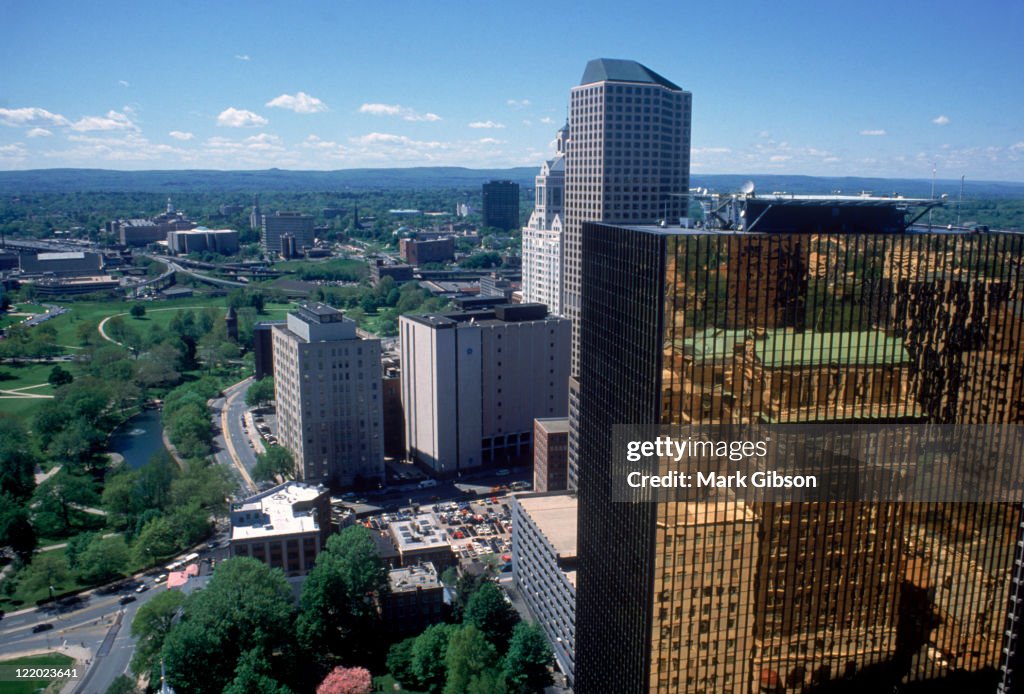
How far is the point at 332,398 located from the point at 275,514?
21309 millimetres

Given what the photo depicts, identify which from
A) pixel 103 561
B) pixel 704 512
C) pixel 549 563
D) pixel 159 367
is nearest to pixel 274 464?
pixel 103 561

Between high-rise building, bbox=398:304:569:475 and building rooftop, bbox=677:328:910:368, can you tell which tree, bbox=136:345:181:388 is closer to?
high-rise building, bbox=398:304:569:475

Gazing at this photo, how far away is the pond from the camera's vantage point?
104 meters

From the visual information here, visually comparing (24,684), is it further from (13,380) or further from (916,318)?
(13,380)

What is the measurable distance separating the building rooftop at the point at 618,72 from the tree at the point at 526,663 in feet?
171

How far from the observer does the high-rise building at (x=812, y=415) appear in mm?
30656

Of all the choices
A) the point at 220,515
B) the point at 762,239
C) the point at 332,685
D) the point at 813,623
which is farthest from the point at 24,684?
the point at 762,239

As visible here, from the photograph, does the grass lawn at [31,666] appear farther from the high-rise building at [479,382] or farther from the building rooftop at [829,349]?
the building rooftop at [829,349]

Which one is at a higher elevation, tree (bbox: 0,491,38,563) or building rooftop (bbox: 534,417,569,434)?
building rooftop (bbox: 534,417,569,434)

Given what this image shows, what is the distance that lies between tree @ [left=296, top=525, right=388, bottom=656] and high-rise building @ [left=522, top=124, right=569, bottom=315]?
53255 mm

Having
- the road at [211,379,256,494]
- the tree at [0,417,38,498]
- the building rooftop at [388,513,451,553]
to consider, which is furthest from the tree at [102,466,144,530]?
the building rooftop at [388,513,451,553]

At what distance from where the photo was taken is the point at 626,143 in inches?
3201

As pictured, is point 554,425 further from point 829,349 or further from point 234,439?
point 829,349

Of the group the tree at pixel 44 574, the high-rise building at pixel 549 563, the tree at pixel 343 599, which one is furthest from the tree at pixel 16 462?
the high-rise building at pixel 549 563
